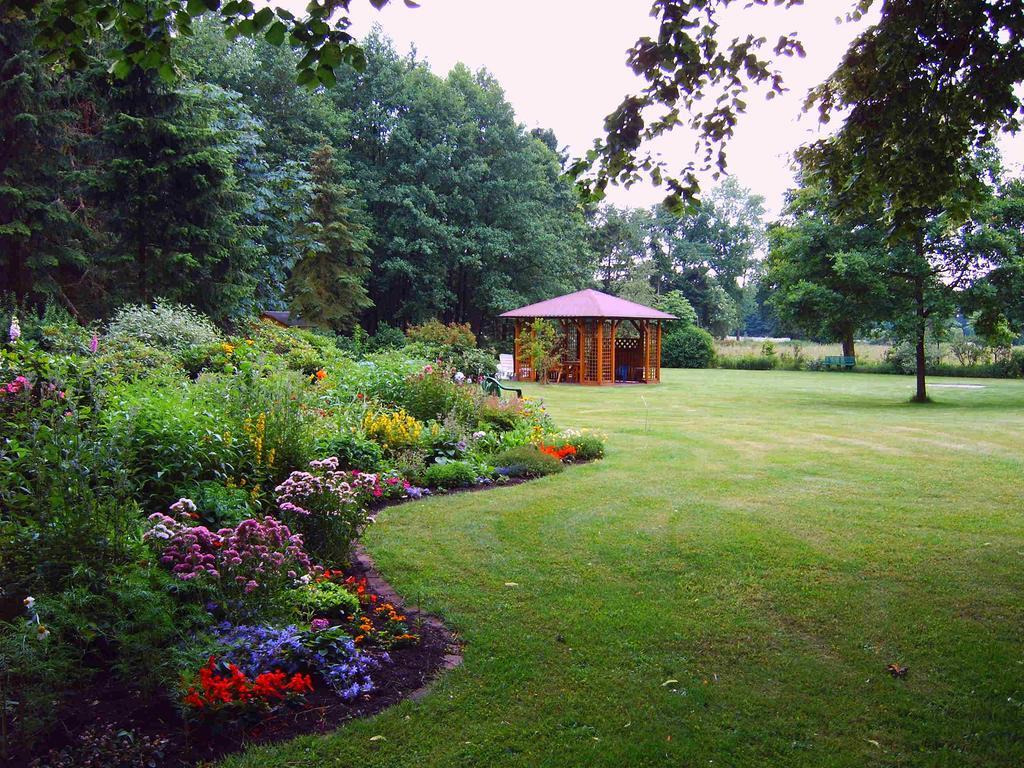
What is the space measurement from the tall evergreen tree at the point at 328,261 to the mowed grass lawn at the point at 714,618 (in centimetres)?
1853

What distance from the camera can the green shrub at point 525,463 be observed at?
719cm

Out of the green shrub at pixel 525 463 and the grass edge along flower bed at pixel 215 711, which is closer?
the grass edge along flower bed at pixel 215 711

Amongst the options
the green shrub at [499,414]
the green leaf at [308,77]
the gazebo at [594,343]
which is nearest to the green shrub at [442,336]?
the gazebo at [594,343]

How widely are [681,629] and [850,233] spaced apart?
1505 centimetres

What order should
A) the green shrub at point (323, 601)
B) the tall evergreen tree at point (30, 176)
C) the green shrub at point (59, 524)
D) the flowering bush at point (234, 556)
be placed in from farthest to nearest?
1. the tall evergreen tree at point (30, 176)
2. the green shrub at point (323, 601)
3. the flowering bush at point (234, 556)
4. the green shrub at point (59, 524)

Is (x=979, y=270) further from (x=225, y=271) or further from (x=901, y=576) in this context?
(x=225, y=271)

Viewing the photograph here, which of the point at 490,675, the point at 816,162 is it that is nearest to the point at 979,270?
the point at 816,162

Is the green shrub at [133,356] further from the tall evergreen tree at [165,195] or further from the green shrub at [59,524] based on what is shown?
the tall evergreen tree at [165,195]

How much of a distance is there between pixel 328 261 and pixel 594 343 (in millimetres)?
9636

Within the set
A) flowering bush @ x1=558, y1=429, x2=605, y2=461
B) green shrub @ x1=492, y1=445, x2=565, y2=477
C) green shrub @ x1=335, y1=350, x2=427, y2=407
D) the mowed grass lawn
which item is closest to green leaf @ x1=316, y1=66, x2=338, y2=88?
the mowed grass lawn

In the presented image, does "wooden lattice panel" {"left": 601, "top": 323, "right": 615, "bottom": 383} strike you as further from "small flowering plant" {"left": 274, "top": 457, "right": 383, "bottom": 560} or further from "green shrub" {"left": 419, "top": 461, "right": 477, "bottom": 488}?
"small flowering plant" {"left": 274, "top": 457, "right": 383, "bottom": 560}

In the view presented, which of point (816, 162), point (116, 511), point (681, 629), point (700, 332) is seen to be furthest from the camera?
point (700, 332)

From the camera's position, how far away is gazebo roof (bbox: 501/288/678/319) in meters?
22.4

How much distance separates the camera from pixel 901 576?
170 inches
